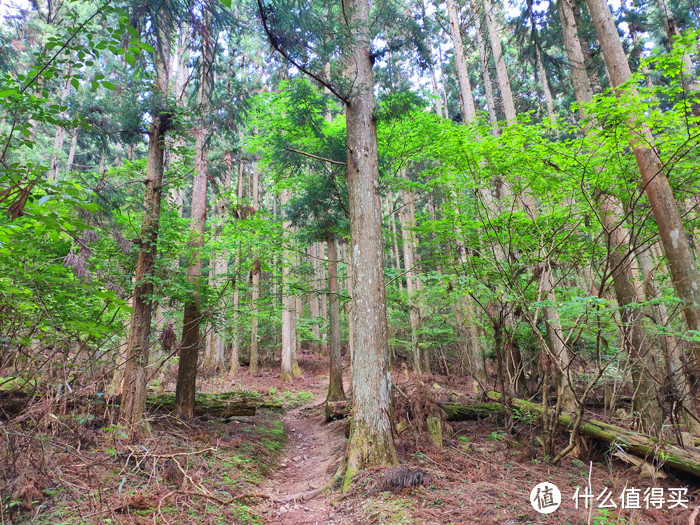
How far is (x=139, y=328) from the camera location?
6160 millimetres

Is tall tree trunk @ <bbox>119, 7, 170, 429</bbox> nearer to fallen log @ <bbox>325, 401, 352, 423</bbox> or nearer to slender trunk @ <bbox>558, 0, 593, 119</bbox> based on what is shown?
fallen log @ <bbox>325, 401, 352, 423</bbox>

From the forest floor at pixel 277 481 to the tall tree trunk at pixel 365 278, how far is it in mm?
435

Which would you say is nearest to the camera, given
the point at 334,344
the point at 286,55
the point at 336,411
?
the point at 286,55

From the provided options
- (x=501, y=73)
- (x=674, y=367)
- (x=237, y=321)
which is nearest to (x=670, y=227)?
(x=674, y=367)

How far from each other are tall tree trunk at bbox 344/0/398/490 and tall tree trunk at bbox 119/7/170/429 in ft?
11.1

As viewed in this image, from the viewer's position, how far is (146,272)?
6156 mm

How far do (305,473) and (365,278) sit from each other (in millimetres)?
3498

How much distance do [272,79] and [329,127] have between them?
36.1 feet

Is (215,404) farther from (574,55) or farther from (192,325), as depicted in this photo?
(574,55)

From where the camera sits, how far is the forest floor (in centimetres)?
321

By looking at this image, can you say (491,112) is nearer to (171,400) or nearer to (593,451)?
(593,451)

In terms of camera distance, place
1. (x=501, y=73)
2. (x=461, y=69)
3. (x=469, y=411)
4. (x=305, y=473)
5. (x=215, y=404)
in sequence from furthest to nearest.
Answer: (x=461, y=69) < (x=501, y=73) < (x=215, y=404) < (x=469, y=411) < (x=305, y=473)

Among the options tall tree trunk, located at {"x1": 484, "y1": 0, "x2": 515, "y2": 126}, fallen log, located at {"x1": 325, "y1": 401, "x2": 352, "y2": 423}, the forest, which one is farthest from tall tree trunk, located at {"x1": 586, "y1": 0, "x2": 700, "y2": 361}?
fallen log, located at {"x1": 325, "y1": 401, "x2": 352, "y2": 423}

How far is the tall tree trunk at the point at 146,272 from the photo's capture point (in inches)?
232
